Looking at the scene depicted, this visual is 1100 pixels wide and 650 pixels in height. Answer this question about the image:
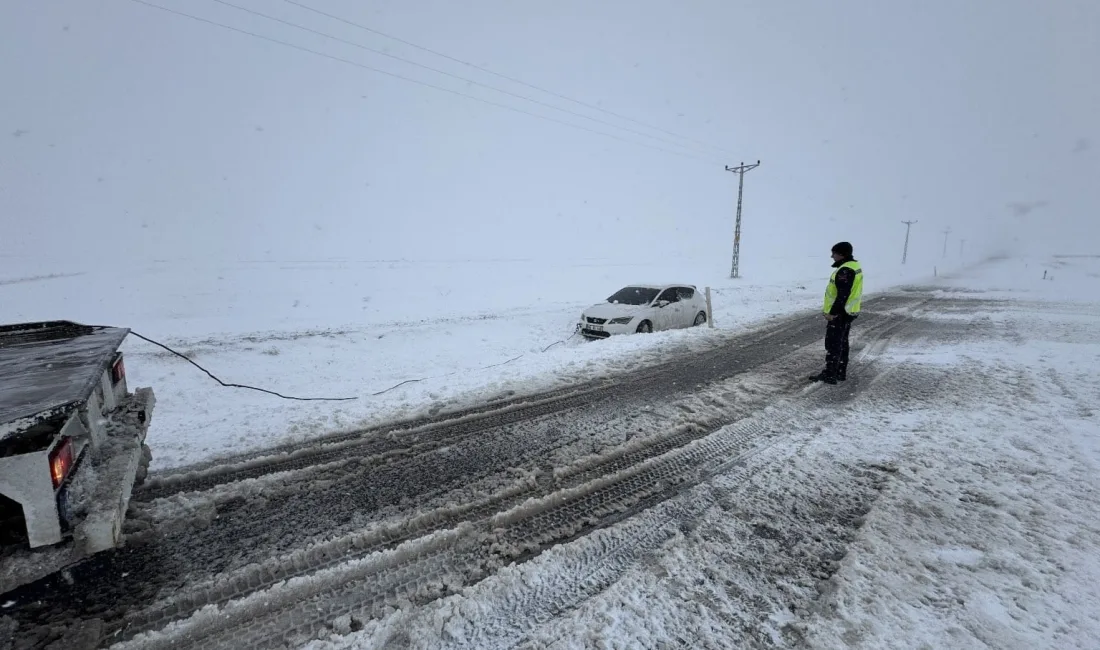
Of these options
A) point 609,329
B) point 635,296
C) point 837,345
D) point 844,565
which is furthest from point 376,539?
point 635,296

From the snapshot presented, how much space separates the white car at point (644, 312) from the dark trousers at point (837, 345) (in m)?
4.46

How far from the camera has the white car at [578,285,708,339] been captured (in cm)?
1064

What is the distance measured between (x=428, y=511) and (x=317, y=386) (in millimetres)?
5018

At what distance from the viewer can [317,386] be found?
24.3 ft

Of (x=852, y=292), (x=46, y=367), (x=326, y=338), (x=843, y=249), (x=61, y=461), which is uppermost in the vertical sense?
(x=843, y=249)

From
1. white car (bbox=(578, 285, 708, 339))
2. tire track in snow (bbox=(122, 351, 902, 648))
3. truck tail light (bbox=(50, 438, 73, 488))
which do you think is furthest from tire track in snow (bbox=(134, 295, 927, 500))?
white car (bbox=(578, 285, 708, 339))

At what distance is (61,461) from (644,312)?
9916mm

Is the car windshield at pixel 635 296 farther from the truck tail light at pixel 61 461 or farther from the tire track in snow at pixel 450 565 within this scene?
the truck tail light at pixel 61 461

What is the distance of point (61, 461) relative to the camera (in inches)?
93.0

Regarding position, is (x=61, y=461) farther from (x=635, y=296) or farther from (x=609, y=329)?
(x=635, y=296)

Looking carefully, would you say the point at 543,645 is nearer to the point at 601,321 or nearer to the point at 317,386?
the point at 317,386

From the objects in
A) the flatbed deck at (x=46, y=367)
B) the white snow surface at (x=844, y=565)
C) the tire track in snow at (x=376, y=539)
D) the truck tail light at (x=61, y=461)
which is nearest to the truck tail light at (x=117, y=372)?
the flatbed deck at (x=46, y=367)

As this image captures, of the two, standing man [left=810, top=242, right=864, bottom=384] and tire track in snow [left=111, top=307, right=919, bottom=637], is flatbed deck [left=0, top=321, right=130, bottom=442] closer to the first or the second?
tire track in snow [left=111, top=307, right=919, bottom=637]

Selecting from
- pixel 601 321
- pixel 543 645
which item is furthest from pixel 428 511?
pixel 601 321
